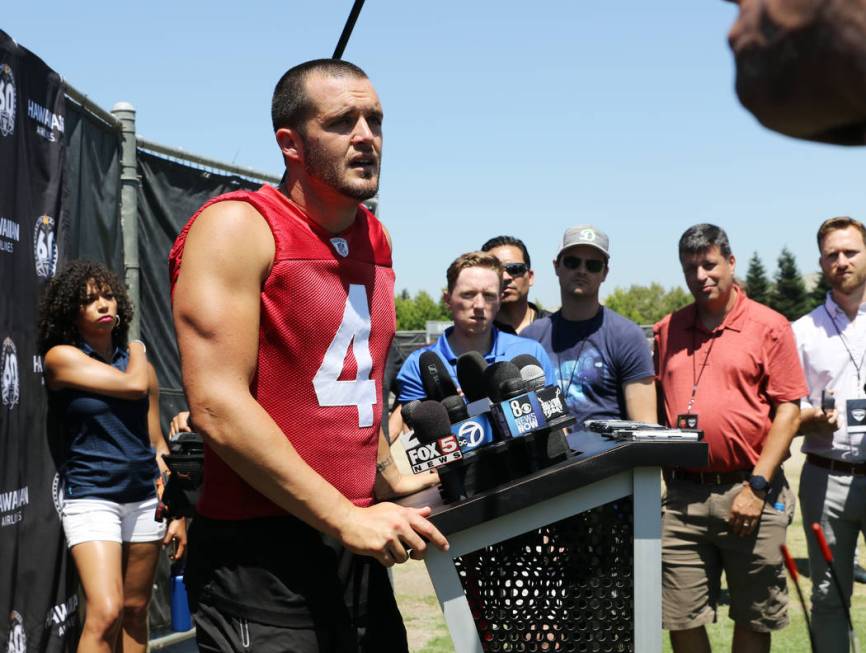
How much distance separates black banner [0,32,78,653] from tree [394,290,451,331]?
95034 mm

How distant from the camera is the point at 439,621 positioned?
7.23 meters

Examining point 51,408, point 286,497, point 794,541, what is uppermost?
point 51,408

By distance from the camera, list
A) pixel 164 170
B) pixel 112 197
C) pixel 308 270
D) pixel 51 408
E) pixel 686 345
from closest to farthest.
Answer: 1. pixel 308 270
2. pixel 51 408
3. pixel 686 345
4. pixel 112 197
5. pixel 164 170

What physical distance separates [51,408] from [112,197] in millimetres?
1811

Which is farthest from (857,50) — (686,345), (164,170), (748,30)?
(164,170)

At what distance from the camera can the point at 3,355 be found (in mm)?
4762

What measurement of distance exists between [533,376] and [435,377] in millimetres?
336

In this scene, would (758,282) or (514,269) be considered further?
(758,282)

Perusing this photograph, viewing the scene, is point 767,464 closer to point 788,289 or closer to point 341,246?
point 341,246

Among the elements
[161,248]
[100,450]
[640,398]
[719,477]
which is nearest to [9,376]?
[100,450]

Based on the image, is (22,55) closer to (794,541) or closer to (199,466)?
(199,466)

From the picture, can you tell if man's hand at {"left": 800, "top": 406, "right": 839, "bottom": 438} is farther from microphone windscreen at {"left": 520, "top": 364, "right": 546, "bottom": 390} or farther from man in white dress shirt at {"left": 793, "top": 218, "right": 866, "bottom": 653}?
microphone windscreen at {"left": 520, "top": 364, "right": 546, "bottom": 390}

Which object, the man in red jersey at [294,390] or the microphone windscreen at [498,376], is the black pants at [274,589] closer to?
the man in red jersey at [294,390]

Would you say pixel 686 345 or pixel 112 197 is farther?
pixel 112 197
